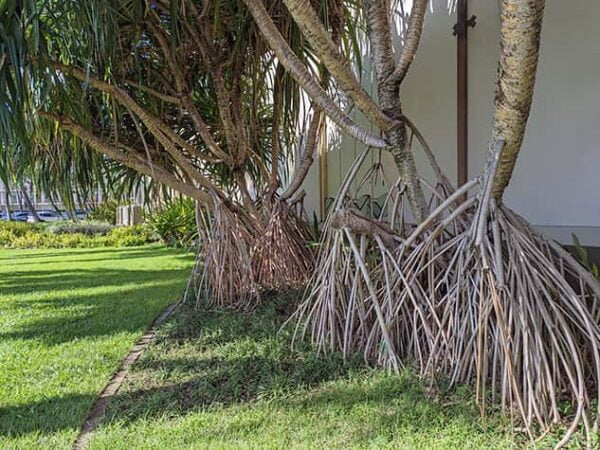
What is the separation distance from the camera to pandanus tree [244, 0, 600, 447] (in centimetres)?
193

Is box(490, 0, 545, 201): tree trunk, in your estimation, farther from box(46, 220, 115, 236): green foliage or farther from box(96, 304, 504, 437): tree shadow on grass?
box(46, 220, 115, 236): green foliage

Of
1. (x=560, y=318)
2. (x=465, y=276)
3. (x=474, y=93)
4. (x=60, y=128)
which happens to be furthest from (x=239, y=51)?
(x=560, y=318)

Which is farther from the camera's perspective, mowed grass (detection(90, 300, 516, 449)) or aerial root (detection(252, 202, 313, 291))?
aerial root (detection(252, 202, 313, 291))

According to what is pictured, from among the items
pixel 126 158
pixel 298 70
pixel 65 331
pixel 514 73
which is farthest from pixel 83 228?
pixel 514 73

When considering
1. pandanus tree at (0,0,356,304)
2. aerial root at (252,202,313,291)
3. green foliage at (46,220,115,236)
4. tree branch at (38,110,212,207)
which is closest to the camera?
pandanus tree at (0,0,356,304)

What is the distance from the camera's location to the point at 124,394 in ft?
8.36

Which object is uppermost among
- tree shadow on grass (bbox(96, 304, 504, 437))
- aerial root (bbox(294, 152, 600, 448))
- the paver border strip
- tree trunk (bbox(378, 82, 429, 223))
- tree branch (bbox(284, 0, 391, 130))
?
tree branch (bbox(284, 0, 391, 130))

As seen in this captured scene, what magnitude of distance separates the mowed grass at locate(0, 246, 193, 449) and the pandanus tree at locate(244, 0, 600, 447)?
4.59 feet

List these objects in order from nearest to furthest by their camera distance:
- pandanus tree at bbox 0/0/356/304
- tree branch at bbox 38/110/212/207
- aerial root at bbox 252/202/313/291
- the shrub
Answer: pandanus tree at bbox 0/0/356/304 → tree branch at bbox 38/110/212/207 → aerial root at bbox 252/202/313/291 → the shrub

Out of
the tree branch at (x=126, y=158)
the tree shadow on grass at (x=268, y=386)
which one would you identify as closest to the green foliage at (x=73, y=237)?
the tree branch at (x=126, y=158)

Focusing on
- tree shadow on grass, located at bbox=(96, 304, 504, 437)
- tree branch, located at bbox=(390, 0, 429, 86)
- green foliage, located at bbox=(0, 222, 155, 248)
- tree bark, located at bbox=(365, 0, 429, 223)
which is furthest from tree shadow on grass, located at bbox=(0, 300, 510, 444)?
green foliage, located at bbox=(0, 222, 155, 248)

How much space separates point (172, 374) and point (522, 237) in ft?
6.83

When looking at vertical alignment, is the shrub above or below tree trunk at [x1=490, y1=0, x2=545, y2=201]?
below

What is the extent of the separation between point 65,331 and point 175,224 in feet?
22.0
